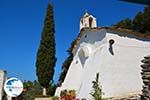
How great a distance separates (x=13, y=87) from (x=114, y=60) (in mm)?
7119

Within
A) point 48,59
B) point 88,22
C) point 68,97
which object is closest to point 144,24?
point 88,22

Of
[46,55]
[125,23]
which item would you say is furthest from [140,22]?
[46,55]

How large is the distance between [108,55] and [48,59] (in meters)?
Result: 8.80

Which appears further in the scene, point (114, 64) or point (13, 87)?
point (114, 64)

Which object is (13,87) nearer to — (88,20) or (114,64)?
(114,64)

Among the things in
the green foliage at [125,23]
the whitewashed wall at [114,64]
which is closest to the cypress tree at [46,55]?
the green foliage at [125,23]

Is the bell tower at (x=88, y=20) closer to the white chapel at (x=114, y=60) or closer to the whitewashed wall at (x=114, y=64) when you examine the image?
the white chapel at (x=114, y=60)

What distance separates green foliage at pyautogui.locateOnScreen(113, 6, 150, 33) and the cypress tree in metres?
5.19

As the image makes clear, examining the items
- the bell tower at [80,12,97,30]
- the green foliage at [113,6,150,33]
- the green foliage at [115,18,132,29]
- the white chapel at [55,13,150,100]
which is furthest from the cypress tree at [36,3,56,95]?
the white chapel at [55,13,150,100]

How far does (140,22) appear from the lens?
24.1 metres

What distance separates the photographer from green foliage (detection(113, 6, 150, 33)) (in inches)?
927

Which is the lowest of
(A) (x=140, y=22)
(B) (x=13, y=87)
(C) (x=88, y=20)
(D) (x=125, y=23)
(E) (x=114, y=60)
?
(B) (x=13, y=87)

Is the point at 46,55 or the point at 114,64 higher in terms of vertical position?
the point at 46,55

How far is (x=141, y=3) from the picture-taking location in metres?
2.11
